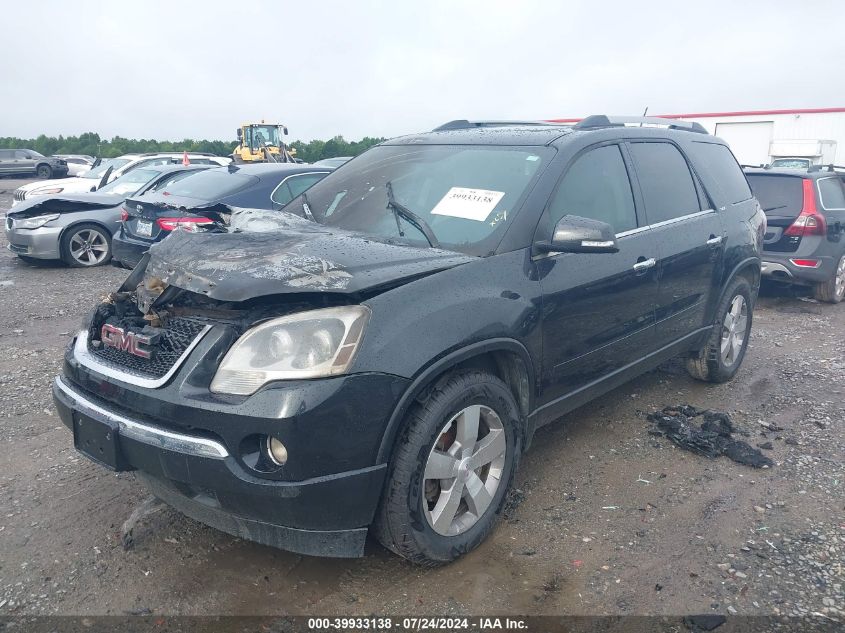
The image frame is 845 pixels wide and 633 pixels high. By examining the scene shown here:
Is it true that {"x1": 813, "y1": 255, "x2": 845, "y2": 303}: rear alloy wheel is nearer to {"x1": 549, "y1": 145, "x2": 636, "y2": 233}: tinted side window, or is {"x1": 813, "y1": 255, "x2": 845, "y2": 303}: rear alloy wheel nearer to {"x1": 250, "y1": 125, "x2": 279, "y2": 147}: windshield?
{"x1": 549, "y1": 145, "x2": 636, "y2": 233}: tinted side window

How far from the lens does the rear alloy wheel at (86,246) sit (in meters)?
9.66

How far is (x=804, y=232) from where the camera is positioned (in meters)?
7.62

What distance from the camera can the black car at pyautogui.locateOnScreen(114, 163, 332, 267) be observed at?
24.0 ft

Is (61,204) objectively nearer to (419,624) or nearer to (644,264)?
(644,264)

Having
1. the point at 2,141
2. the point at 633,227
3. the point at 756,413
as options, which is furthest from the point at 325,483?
the point at 2,141

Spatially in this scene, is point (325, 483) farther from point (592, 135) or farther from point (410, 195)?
point (592, 135)

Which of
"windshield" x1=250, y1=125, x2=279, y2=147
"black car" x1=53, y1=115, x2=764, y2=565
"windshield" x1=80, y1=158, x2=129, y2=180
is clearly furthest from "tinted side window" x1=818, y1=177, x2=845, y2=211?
"windshield" x1=250, y1=125, x2=279, y2=147

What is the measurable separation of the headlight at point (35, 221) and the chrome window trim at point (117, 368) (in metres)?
7.61

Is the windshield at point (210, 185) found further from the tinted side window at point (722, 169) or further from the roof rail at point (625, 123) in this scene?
the tinted side window at point (722, 169)

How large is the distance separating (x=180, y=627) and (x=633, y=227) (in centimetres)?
299

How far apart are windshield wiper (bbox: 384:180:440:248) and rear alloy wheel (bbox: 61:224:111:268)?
766 cm

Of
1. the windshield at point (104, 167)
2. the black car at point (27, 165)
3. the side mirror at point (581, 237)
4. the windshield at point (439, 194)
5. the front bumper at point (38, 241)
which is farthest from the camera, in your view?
the black car at point (27, 165)

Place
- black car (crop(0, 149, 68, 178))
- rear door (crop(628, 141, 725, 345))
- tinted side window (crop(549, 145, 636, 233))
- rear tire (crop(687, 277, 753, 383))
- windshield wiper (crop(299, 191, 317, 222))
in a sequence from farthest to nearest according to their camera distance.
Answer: black car (crop(0, 149, 68, 178)) < rear tire (crop(687, 277, 753, 383)) < rear door (crop(628, 141, 725, 345)) < windshield wiper (crop(299, 191, 317, 222)) < tinted side window (crop(549, 145, 636, 233))

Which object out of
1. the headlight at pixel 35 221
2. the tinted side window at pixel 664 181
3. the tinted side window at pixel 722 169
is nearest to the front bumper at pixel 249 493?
the tinted side window at pixel 664 181
